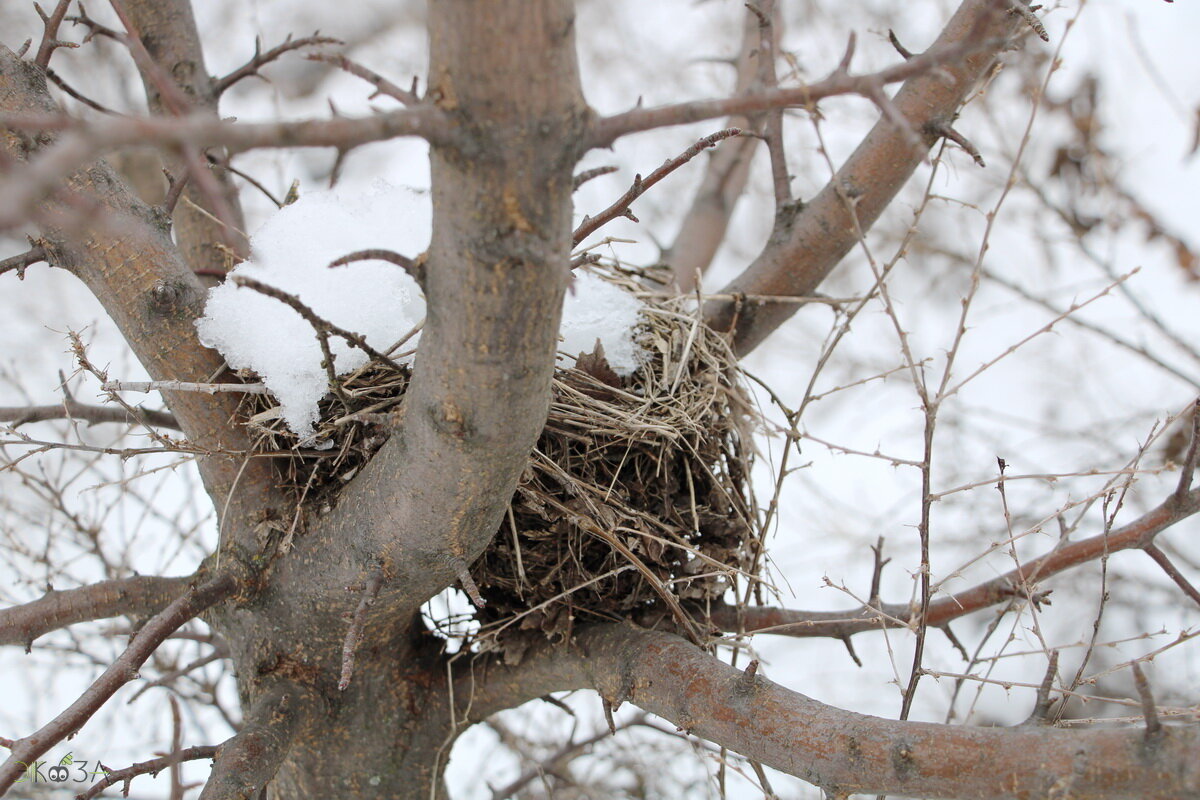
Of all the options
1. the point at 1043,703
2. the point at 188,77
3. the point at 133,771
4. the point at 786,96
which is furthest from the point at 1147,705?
the point at 188,77

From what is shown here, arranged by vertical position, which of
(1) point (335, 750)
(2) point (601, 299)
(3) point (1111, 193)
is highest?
(3) point (1111, 193)

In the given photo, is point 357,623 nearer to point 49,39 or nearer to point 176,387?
point 176,387

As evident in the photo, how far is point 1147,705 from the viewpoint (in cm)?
81

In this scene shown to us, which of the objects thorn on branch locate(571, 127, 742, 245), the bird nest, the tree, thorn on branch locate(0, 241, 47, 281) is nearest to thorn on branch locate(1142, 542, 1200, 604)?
the tree

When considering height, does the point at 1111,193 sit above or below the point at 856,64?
below

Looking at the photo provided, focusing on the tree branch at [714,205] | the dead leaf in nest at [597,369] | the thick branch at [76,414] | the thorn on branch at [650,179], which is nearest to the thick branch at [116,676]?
the thick branch at [76,414]

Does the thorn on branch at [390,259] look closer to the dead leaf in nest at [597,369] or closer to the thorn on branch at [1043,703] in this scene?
the dead leaf in nest at [597,369]

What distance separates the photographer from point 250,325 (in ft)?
4.41

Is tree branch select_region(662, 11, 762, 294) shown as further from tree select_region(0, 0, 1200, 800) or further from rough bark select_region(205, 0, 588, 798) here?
rough bark select_region(205, 0, 588, 798)

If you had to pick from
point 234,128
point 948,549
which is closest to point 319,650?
point 234,128

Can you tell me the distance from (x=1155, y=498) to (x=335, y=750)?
3.20 meters

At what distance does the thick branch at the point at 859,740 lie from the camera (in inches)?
34.1

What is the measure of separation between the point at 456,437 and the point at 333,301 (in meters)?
0.50

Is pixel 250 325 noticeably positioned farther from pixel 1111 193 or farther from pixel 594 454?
pixel 1111 193
